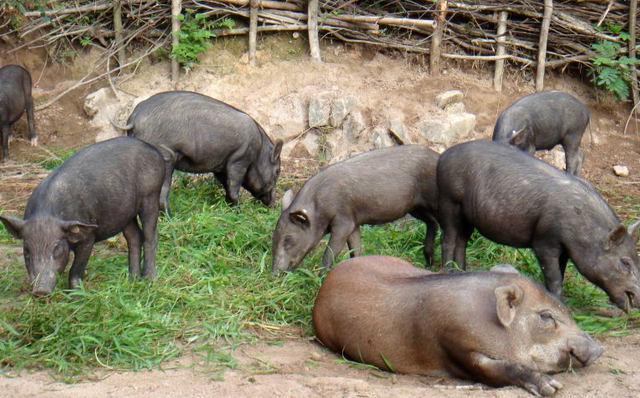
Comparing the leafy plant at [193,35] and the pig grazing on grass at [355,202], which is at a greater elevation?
the leafy plant at [193,35]

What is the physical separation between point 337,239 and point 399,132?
12.8 ft

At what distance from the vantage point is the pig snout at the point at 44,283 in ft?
20.9

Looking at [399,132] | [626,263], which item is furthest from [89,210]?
[399,132]

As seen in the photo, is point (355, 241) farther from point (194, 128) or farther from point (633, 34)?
point (633, 34)

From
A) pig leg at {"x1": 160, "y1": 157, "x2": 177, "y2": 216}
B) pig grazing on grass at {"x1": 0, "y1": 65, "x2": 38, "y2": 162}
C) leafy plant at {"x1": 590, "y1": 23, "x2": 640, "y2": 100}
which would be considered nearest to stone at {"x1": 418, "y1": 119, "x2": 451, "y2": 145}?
leafy plant at {"x1": 590, "y1": 23, "x2": 640, "y2": 100}

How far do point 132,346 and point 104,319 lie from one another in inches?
14.4

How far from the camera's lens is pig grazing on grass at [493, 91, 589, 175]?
10.2 m

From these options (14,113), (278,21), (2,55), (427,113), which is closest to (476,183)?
(427,113)

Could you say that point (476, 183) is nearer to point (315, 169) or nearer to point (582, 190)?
point (582, 190)

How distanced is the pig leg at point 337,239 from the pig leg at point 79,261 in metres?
2.02

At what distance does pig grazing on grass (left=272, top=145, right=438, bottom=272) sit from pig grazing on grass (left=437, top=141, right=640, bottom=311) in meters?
0.41

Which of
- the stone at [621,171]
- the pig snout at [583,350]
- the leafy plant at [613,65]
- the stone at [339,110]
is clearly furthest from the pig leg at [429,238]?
the leafy plant at [613,65]

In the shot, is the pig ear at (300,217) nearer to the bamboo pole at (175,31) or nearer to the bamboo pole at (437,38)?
the bamboo pole at (175,31)

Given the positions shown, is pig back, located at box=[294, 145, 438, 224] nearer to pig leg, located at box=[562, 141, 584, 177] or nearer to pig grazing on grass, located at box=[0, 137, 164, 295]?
pig grazing on grass, located at box=[0, 137, 164, 295]
